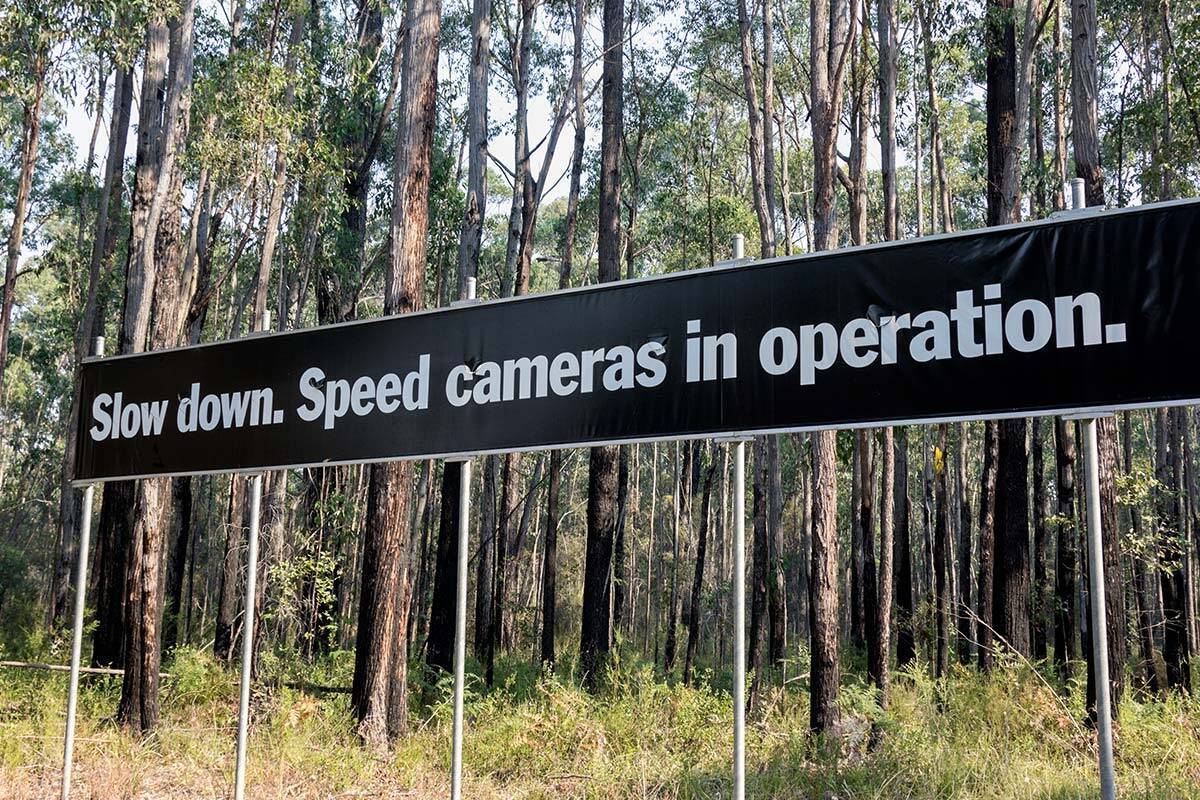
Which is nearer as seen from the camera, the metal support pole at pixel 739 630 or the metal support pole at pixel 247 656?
the metal support pole at pixel 739 630

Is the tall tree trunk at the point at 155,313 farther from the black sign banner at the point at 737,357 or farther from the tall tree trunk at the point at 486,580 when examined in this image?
the tall tree trunk at the point at 486,580

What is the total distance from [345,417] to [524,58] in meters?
16.7

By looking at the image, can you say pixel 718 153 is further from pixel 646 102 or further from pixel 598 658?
pixel 598 658

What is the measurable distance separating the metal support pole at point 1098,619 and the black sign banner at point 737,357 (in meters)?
0.22

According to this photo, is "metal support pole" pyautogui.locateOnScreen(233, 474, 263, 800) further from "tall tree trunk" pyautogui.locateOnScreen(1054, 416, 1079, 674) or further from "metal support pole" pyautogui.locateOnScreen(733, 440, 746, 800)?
"tall tree trunk" pyautogui.locateOnScreen(1054, 416, 1079, 674)

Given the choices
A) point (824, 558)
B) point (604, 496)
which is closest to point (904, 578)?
point (604, 496)

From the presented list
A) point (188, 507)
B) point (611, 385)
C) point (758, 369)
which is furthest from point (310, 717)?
point (188, 507)

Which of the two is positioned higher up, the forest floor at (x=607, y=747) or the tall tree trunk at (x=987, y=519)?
the tall tree trunk at (x=987, y=519)

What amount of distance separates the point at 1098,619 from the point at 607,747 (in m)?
6.44

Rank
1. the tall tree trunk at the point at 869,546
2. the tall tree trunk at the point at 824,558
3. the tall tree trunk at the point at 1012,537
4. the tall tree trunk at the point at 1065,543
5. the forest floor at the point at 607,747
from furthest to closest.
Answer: the tall tree trunk at the point at 1065,543
the tall tree trunk at the point at 1012,537
the tall tree trunk at the point at 869,546
the tall tree trunk at the point at 824,558
the forest floor at the point at 607,747

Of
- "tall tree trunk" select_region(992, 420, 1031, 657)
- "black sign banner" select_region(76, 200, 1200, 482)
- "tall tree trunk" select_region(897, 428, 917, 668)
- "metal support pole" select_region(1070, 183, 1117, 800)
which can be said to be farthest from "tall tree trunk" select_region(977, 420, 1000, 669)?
"metal support pole" select_region(1070, 183, 1117, 800)

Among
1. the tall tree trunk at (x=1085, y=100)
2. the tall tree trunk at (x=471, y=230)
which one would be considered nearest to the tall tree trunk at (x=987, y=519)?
the tall tree trunk at (x=1085, y=100)

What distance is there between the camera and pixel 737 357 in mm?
4629

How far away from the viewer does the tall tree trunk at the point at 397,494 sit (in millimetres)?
9922
